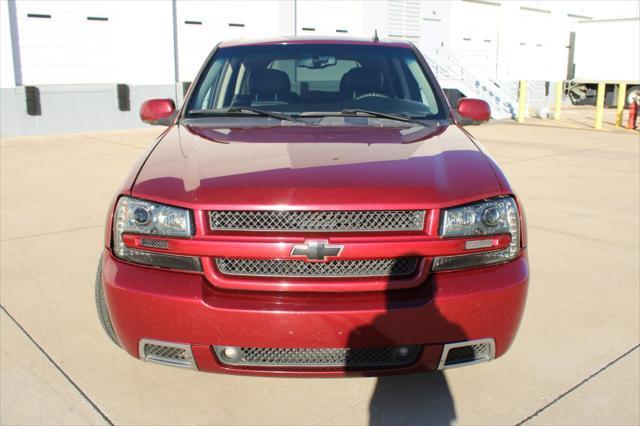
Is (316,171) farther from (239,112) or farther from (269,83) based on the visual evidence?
(269,83)

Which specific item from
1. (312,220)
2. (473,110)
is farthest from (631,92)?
(312,220)

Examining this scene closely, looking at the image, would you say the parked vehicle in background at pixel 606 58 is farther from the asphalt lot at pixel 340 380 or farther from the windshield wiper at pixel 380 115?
the windshield wiper at pixel 380 115

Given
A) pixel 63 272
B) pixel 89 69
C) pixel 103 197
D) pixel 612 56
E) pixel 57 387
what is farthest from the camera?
pixel 612 56

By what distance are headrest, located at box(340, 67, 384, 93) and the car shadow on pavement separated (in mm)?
1836

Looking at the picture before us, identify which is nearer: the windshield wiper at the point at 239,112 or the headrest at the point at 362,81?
the windshield wiper at the point at 239,112

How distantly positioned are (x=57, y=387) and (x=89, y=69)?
14.2 metres

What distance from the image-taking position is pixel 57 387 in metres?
2.96

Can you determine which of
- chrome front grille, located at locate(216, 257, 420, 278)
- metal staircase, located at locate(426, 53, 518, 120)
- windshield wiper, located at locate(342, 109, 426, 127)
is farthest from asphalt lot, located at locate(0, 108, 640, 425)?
metal staircase, located at locate(426, 53, 518, 120)

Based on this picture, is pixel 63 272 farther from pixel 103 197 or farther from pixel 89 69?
pixel 89 69

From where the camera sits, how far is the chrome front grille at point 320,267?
7.77ft

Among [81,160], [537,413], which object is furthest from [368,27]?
[537,413]

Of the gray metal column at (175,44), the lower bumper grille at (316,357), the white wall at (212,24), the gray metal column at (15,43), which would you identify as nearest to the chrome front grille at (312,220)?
the lower bumper grille at (316,357)

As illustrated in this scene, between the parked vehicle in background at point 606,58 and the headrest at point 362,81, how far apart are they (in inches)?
941

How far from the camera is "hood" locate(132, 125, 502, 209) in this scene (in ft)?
7.81
